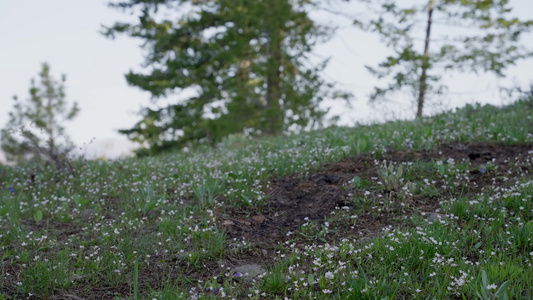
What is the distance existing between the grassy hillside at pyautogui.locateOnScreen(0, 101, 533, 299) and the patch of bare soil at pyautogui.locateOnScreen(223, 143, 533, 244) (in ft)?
0.06

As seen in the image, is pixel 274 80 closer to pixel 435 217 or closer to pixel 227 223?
pixel 227 223

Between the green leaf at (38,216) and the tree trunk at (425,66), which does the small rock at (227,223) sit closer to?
the green leaf at (38,216)

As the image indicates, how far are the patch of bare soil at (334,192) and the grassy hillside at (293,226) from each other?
19mm

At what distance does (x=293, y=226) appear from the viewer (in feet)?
15.7

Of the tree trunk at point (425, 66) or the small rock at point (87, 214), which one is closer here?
the small rock at point (87, 214)

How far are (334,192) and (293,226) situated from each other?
0.87 m

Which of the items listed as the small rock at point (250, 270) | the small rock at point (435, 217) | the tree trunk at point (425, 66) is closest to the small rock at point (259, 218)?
the small rock at point (250, 270)

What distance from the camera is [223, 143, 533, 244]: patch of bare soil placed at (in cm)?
474

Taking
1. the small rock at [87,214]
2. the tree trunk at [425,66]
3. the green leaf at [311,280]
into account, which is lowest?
the green leaf at [311,280]

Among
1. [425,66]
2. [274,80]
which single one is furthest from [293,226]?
[274,80]

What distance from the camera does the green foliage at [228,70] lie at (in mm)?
18125

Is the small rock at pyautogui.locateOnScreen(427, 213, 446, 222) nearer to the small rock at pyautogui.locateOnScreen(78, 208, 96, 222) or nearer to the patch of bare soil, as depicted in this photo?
the patch of bare soil

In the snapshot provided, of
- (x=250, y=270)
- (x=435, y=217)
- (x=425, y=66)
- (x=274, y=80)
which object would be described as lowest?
(x=250, y=270)

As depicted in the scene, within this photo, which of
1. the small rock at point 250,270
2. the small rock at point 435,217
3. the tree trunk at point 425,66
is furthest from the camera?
the tree trunk at point 425,66
